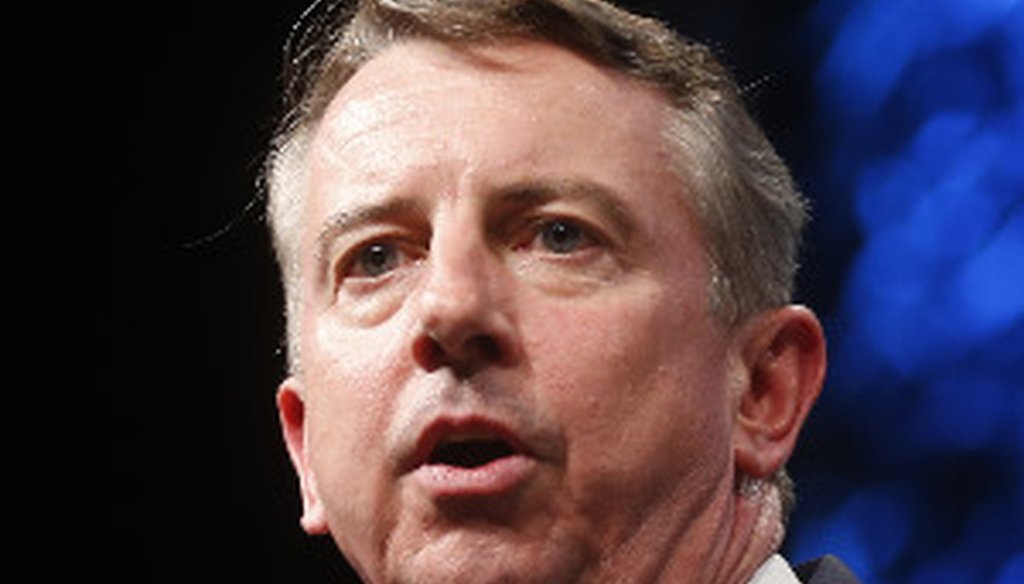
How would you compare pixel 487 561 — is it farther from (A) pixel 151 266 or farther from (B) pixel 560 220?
(A) pixel 151 266

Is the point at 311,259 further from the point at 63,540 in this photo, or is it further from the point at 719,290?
the point at 63,540

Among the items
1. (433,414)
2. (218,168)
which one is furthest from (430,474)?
(218,168)

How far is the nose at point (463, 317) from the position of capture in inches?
69.9

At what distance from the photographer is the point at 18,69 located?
10.6ft

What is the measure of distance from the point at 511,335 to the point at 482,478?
0.15 meters

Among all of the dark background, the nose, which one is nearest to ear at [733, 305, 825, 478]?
the nose

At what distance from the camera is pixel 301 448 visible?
2217 millimetres

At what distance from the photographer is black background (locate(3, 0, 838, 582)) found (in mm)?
3260

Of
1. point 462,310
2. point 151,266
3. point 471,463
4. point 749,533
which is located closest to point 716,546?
point 749,533

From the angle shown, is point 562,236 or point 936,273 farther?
point 936,273

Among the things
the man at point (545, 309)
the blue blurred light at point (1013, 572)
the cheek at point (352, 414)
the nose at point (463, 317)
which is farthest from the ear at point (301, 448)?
the blue blurred light at point (1013, 572)

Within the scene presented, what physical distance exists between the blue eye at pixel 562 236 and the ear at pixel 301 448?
1.33 ft

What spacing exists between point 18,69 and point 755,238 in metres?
1.73

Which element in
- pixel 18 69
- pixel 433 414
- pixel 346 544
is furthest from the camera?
pixel 18 69
